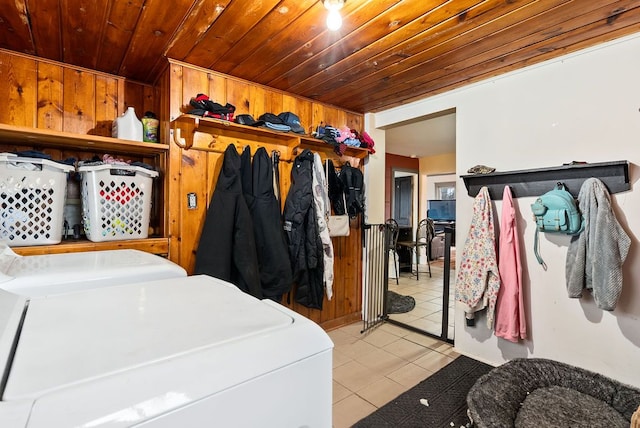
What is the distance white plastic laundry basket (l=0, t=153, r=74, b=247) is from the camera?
56.9 inches

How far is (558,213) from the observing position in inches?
71.3

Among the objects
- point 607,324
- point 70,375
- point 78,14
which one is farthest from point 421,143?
point 70,375

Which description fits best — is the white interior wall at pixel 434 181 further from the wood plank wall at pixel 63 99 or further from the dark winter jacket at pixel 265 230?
the wood plank wall at pixel 63 99


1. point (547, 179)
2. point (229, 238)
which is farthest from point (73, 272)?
point (547, 179)

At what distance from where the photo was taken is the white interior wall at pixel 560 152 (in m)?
1.73

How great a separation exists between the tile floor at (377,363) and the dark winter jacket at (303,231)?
555mm

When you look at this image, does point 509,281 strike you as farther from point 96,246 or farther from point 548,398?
point 96,246

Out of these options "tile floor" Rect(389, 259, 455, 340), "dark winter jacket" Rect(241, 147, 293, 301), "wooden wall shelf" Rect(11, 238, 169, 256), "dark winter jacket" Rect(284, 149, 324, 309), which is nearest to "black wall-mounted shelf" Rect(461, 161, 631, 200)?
"dark winter jacket" Rect(284, 149, 324, 309)

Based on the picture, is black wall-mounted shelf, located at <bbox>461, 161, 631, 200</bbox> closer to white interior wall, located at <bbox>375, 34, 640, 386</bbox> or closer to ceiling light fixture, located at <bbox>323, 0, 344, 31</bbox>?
white interior wall, located at <bbox>375, 34, 640, 386</bbox>

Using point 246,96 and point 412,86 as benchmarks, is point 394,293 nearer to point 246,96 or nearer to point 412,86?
point 412,86

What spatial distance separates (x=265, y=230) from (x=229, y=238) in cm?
27

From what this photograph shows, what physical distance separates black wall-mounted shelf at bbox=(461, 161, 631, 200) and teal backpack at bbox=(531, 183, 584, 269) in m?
0.07

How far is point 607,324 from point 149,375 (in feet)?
7.72

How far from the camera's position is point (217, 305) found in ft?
2.51
